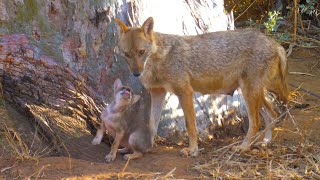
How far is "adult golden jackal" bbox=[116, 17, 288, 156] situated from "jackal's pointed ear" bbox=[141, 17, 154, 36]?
0.01 meters

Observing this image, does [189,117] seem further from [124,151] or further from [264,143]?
[264,143]

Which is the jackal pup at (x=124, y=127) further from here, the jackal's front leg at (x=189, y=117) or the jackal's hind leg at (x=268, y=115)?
the jackal's hind leg at (x=268, y=115)

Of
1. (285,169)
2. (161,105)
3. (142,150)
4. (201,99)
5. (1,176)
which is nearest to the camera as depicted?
(1,176)

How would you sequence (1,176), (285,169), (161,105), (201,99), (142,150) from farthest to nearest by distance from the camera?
(201,99) < (161,105) < (142,150) < (285,169) < (1,176)

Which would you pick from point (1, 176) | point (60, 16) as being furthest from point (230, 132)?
point (1, 176)

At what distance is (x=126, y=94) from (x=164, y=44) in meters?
0.79

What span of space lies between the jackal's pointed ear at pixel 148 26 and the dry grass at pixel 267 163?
1.59 metres

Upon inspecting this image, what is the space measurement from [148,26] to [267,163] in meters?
2.01

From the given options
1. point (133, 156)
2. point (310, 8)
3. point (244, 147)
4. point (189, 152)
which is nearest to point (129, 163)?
point (133, 156)

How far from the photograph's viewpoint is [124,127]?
256 inches

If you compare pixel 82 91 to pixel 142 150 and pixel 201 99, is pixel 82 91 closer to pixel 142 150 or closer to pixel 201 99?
pixel 142 150

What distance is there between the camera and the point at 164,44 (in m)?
6.65

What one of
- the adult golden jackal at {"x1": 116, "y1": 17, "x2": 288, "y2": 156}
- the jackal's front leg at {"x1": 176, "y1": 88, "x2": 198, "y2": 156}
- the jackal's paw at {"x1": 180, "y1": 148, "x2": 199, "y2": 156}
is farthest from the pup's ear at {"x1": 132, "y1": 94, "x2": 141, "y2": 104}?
the jackal's paw at {"x1": 180, "y1": 148, "x2": 199, "y2": 156}

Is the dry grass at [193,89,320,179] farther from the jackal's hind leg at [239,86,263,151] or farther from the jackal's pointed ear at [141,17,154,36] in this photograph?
the jackal's pointed ear at [141,17,154,36]
